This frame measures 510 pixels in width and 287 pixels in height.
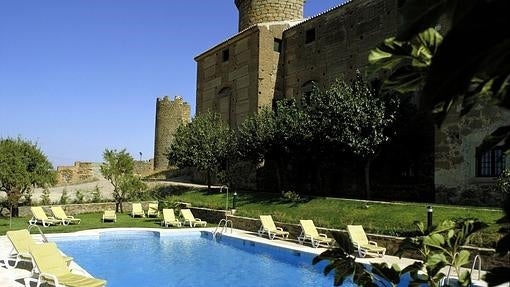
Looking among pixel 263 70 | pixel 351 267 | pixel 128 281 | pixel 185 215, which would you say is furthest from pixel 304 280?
pixel 263 70

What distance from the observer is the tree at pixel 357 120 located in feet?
62.3

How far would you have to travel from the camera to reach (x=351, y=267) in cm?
168

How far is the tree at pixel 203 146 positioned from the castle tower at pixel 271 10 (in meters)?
7.25

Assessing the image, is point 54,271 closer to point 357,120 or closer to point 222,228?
point 222,228

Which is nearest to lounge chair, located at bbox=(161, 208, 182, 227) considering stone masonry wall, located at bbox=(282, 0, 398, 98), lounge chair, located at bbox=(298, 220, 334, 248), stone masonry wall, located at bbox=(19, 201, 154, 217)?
stone masonry wall, located at bbox=(19, 201, 154, 217)

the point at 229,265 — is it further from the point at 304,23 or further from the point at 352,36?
the point at 304,23

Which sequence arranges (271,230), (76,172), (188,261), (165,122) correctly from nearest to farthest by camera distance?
(188,261), (271,230), (76,172), (165,122)

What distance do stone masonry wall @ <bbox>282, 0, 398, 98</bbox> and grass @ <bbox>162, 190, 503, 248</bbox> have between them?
656 cm

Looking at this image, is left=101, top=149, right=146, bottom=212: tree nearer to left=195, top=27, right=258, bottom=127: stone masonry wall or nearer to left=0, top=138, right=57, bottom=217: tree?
left=0, top=138, right=57, bottom=217: tree

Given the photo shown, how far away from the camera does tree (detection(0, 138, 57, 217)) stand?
21.1 m

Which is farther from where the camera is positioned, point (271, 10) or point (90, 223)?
point (271, 10)

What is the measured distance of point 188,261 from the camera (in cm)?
1440

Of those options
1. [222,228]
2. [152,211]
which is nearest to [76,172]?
[152,211]

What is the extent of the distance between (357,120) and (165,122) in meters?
26.0
